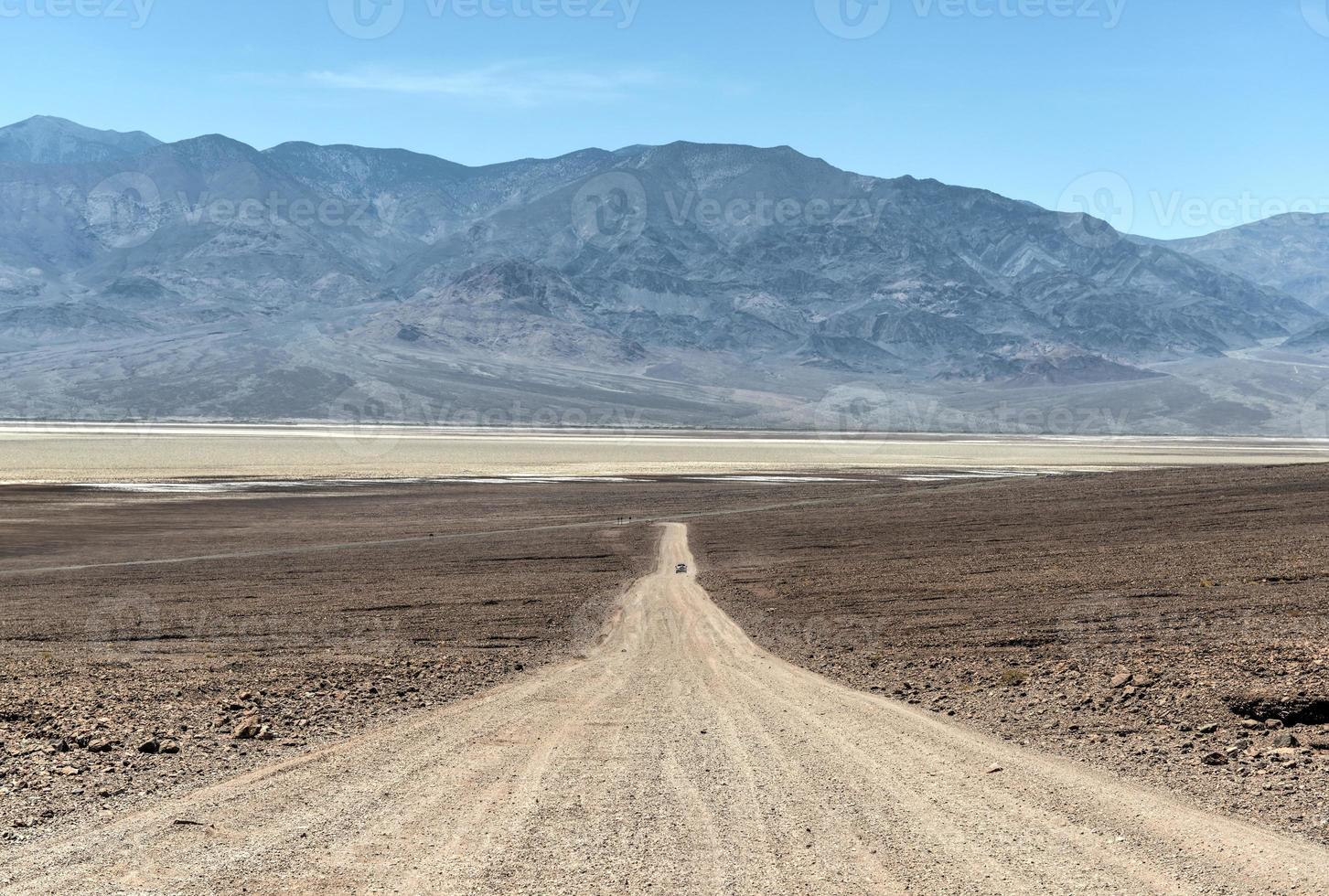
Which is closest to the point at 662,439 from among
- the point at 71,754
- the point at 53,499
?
the point at 53,499

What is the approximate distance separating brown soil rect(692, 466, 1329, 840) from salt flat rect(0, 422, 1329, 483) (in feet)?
106

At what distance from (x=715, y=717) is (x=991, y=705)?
3.05m

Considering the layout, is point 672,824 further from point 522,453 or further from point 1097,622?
point 522,453

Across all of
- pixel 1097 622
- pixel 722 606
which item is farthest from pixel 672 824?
pixel 722 606

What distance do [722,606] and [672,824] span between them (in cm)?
1233

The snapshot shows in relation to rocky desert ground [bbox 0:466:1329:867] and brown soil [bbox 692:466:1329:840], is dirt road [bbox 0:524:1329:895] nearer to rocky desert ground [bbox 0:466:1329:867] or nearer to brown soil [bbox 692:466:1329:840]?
rocky desert ground [bbox 0:466:1329:867]

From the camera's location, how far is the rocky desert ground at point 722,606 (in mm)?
10492

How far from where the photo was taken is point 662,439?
111375 millimetres

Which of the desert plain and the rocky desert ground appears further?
the rocky desert ground

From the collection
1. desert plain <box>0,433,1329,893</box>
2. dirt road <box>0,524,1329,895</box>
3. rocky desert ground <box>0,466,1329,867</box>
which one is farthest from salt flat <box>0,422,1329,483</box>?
dirt road <box>0,524,1329,895</box>

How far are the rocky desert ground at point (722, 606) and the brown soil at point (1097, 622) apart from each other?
0.06m

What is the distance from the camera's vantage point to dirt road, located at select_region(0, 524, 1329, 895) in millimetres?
7371

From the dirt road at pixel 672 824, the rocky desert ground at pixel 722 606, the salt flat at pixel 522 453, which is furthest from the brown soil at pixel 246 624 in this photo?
the salt flat at pixel 522 453

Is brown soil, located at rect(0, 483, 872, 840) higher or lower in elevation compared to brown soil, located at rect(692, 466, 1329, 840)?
lower
